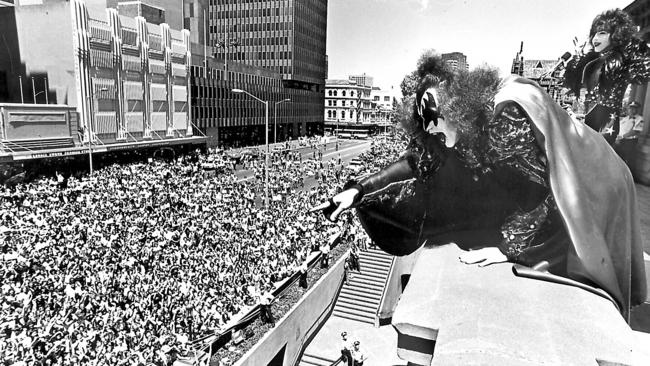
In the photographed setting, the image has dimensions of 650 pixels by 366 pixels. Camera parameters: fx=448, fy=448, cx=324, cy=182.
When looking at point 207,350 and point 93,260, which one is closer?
point 207,350

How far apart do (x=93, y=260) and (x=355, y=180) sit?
10901 millimetres

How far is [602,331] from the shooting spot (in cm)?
347

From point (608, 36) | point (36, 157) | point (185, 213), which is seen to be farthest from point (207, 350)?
point (36, 157)

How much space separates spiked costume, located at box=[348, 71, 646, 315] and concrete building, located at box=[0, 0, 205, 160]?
111 feet

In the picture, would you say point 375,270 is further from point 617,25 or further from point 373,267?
point 617,25

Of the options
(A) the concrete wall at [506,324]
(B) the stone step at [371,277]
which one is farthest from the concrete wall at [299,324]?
(A) the concrete wall at [506,324]

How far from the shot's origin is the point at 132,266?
13.4 meters

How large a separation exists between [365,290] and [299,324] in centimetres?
398

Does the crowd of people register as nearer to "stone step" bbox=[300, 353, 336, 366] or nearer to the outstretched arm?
the outstretched arm

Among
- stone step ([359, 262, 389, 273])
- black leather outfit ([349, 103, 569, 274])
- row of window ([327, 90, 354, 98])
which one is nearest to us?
black leather outfit ([349, 103, 569, 274])

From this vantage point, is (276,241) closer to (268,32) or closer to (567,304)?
(567,304)

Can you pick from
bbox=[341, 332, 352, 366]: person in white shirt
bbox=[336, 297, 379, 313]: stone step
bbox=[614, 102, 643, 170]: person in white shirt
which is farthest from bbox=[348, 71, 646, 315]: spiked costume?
bbox=[336, 297, 379, 313]: stone step

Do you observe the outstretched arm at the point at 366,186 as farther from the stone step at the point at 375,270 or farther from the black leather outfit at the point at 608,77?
the stone step at the point at 375,270

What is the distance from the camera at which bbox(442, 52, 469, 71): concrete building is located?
17.8 ft
